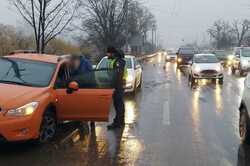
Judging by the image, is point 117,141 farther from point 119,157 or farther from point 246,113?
point 246,113

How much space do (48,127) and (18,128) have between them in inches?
41.6

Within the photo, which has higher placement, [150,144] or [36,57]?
[36,57]

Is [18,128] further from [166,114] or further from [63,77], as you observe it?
[166,114]

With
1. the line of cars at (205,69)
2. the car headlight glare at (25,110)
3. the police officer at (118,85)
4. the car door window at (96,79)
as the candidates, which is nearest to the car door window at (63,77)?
the car door window at (96,79)

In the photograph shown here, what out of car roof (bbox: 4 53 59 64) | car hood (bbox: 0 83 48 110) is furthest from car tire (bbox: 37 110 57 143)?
car roof (bbox: 4 53 59 64)

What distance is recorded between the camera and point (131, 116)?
1203 centimetres

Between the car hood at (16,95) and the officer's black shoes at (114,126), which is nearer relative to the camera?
the car hood at (16,95)

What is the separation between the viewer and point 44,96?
824cm

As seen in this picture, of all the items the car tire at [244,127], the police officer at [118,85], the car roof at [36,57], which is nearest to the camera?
the car tire at [244,127]

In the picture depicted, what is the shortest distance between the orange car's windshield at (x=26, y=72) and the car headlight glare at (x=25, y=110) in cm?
77

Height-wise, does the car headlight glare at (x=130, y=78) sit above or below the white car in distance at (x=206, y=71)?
above

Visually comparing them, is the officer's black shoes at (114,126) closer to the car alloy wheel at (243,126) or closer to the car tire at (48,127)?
the car tire at (48,127)

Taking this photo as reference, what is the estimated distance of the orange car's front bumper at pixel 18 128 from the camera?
24.3ft

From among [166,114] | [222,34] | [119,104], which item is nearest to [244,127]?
[119,104]
